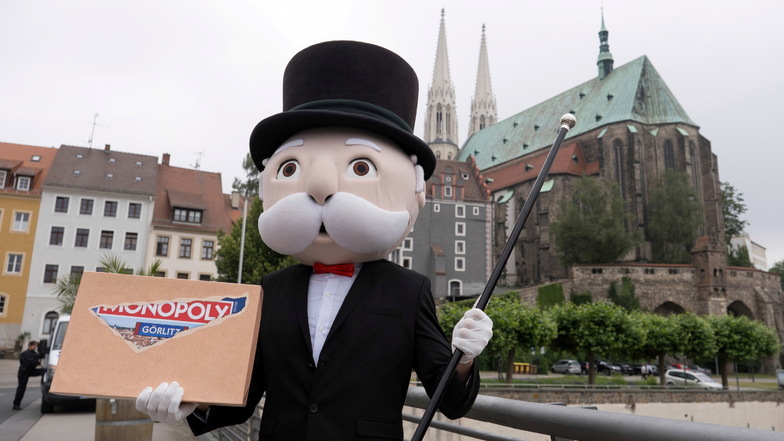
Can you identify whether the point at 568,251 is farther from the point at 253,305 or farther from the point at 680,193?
the point at 253,305

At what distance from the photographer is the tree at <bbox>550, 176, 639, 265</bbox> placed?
47.0 meters

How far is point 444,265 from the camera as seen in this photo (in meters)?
51.5

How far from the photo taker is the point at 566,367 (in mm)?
37938

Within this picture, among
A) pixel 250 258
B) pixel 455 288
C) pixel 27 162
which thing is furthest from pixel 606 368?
pixel 27 162

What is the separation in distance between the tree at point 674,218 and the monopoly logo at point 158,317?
51657 mm

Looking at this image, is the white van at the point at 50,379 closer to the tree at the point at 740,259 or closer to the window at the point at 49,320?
the window at the point at 49,320

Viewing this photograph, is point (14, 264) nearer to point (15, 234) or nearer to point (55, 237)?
point (15, 234)

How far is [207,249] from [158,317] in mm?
36625

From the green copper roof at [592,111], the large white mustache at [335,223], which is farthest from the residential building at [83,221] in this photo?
the green copper roof at [592,111]

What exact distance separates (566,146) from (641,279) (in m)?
22.7

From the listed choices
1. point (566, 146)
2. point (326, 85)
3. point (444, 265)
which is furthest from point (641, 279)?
point (326, 85)

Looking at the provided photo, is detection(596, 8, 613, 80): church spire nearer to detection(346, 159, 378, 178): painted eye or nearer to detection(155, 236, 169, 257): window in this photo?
detection(155, 236, 169, 257): window

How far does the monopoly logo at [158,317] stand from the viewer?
2252mm

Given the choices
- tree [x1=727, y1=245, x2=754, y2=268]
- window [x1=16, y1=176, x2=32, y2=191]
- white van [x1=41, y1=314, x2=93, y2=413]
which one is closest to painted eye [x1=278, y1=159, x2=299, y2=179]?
white van [x1=41, y1=314, x2=93, y2=413]
